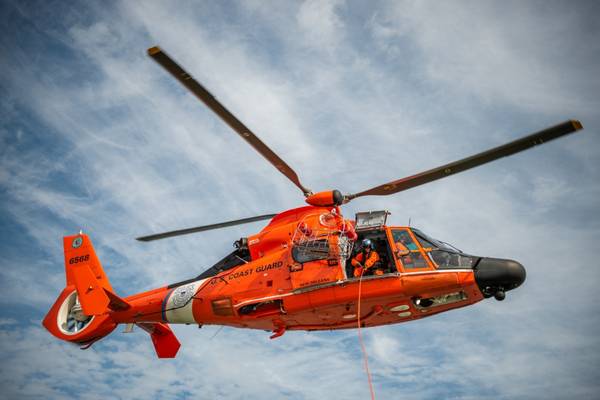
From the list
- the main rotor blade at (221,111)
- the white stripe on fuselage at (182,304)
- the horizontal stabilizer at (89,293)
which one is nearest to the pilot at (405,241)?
the main rotor blade at (221,111)

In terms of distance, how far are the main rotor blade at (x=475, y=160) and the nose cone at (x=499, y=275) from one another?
2540 millimetres

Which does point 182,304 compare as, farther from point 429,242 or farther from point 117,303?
point 429,242

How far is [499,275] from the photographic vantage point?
12.0 metres

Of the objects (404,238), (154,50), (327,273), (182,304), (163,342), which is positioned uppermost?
(154,50)

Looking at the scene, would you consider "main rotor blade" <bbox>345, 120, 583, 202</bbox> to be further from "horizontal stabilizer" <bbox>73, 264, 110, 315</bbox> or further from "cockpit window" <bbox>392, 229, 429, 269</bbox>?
"horizontal stabilizer" <bbox>73, 264, 110, 315</bbox>

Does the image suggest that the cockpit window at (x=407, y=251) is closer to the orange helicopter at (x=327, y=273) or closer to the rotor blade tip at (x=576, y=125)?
the orange helicopter at (x=327, y=273)

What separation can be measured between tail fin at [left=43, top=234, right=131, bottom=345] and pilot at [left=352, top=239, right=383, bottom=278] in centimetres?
826

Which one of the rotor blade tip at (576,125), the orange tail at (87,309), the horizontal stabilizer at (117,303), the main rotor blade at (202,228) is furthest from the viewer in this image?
the orange tail at (87,309)

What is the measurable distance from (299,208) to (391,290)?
3.88m

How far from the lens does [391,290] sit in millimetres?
12086

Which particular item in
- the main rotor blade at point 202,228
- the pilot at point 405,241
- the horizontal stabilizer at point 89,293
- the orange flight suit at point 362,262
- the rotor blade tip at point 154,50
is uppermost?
the rotor blade tip at point 154,50

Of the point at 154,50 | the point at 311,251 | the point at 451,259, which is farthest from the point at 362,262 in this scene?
the point at 154,50

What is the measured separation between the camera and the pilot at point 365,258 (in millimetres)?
12602

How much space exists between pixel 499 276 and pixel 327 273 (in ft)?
14.0
